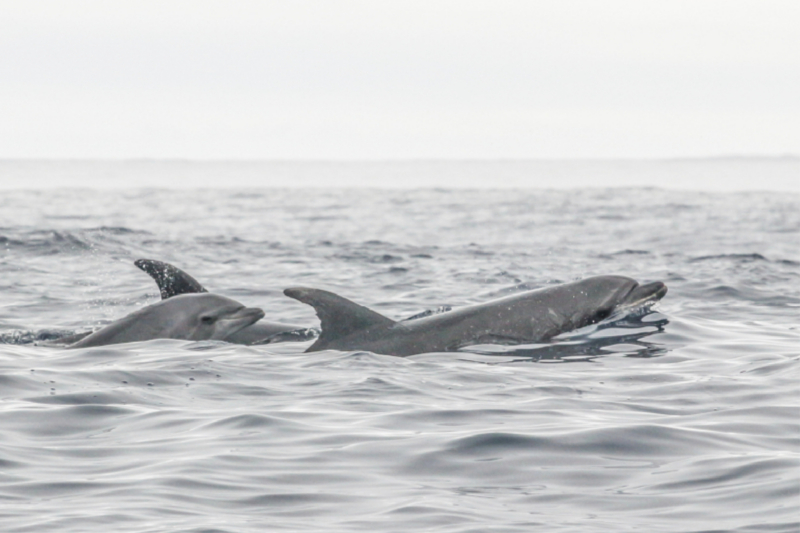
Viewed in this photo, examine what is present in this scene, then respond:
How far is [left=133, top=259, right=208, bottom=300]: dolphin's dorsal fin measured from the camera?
12945 millimetres

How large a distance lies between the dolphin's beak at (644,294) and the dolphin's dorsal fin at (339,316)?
338 cm

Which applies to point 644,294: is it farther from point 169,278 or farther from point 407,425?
point 407,425

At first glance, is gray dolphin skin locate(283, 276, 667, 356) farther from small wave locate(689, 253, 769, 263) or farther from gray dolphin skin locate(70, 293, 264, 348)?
small wave locate(689, 253, 769, 263)

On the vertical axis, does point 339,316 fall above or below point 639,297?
below

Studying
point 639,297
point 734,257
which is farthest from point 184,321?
point 734,257

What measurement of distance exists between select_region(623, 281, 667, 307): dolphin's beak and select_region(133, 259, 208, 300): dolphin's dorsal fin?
5.14 m

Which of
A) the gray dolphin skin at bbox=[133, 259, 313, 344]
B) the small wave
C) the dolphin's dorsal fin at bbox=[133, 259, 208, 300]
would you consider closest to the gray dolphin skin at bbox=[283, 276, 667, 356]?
the gray dolphin skin at bbox=[133, 259, 313, 344]

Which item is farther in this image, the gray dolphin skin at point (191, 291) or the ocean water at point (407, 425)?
the gray dolphin skin at point (191, 291)

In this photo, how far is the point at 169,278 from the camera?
42.9 ft

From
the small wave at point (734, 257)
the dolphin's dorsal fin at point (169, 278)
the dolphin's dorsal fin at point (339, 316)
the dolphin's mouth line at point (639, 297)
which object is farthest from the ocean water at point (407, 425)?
the small wave at point (734, 257)

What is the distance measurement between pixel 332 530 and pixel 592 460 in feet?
7.27

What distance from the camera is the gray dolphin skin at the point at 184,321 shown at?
1239 centimetres

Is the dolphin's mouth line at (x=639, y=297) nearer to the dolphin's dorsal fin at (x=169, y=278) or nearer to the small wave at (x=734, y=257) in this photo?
the dolphin's dorsal fin at (x=169, y=278)

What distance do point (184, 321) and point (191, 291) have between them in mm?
664
